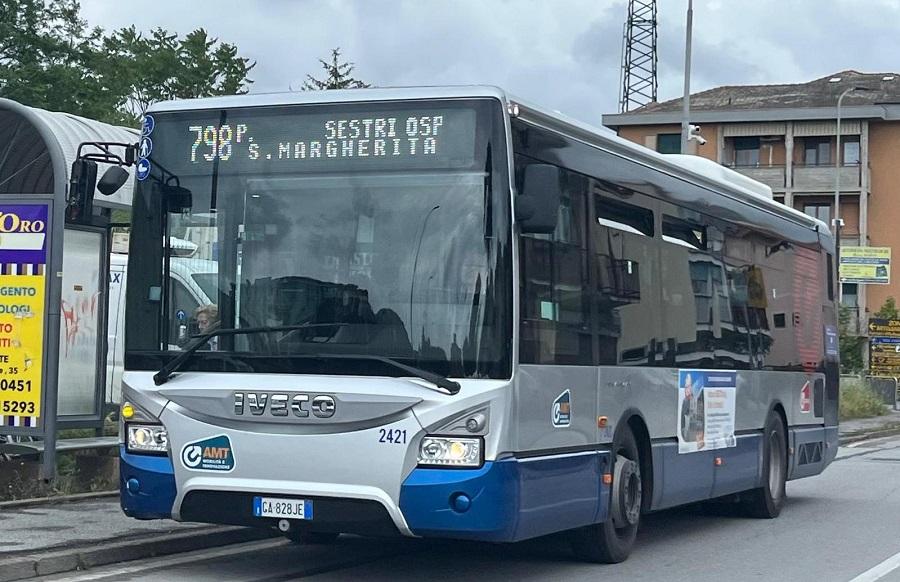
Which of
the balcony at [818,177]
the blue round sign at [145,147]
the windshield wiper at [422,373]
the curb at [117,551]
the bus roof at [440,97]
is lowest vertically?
the curb at [117,551]

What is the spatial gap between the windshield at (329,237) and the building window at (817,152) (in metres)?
67.2

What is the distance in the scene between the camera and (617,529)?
36.9 ft

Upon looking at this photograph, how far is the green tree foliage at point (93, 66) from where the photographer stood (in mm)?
56562

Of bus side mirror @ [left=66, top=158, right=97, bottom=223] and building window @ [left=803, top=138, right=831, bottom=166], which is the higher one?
building window @ [left=803, top=138, right=831, bottom=166]

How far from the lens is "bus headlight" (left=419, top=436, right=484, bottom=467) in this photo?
353 inches

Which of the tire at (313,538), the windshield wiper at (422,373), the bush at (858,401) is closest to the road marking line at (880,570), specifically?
the windshield wiper at (422,373)

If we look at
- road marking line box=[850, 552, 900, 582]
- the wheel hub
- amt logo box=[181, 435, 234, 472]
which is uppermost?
amt logo box=[181, 435, 234, 472]

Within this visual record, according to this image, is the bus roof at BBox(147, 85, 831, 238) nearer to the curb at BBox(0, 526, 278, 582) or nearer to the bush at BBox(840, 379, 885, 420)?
the curb at BBox(0, 526, 278, 582)

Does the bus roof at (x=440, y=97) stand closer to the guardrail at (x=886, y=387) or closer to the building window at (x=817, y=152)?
the guardrail at (x=886, y=387)

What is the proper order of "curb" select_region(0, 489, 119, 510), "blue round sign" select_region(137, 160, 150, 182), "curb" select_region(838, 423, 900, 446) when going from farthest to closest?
"curb" select_region(838, 423, 900, 446)
"curb" select_region(0, 489, 119, 510)
"blue round sign" select_region(137, 160, 150, 182)

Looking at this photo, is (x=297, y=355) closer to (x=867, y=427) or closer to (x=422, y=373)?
(x=422, y=373)

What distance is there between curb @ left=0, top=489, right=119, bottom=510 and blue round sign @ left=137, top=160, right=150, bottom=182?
148 inches

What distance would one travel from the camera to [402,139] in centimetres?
942

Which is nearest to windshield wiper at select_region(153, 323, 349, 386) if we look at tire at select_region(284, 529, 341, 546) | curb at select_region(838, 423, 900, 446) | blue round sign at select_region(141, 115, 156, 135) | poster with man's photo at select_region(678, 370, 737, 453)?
blue round sign at select_region(141, 115, 156, 135)
